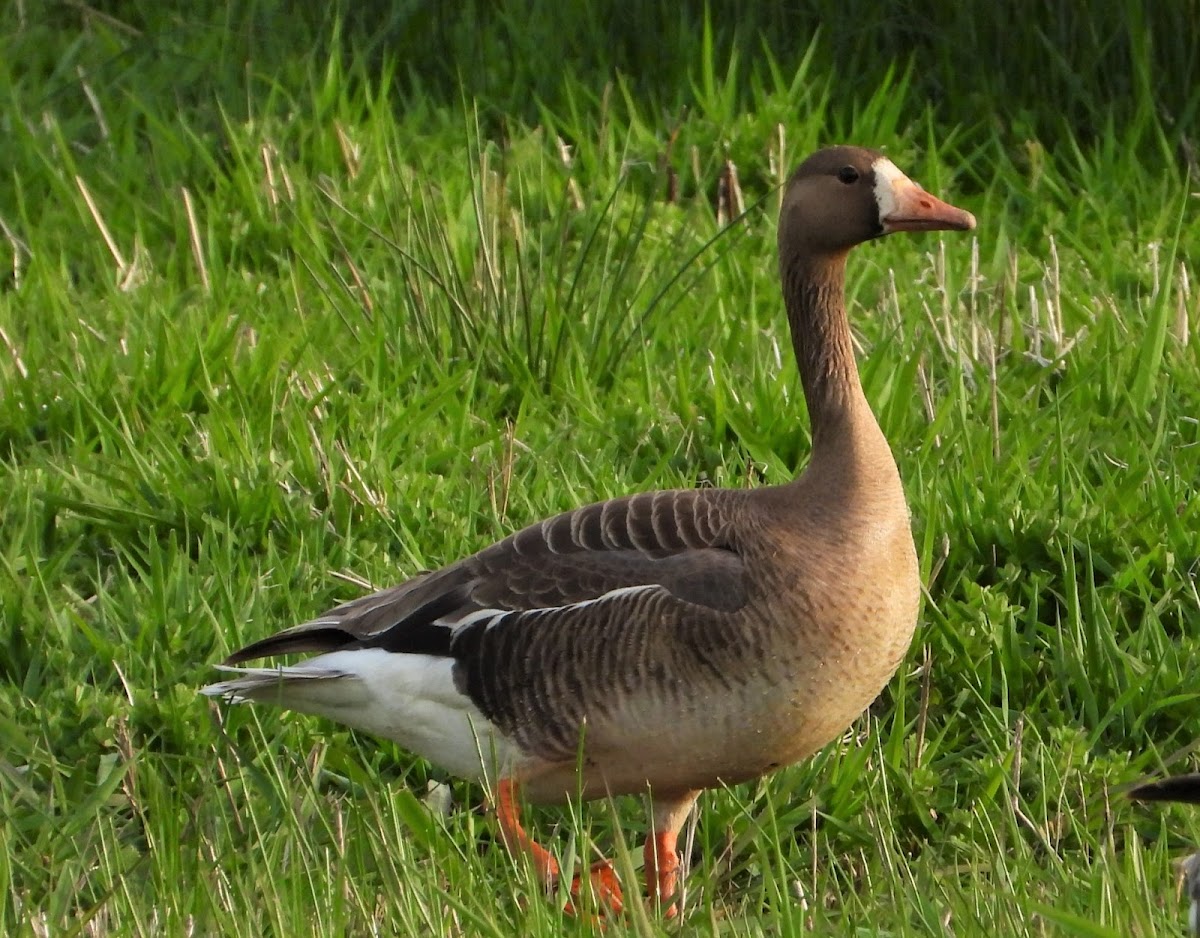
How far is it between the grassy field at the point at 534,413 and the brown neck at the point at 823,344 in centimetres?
45

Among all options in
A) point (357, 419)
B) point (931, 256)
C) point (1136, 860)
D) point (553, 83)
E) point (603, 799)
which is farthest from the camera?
point (553, 83)

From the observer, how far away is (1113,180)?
6.71 m

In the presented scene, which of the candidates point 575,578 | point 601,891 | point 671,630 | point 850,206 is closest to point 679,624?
point 671,630

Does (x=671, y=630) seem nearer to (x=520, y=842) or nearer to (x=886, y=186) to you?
(x=520, y=842)

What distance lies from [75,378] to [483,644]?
76.7 inches

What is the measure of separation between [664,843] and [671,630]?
577 mm

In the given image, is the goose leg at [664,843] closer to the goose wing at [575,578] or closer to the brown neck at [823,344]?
the goose wing at [575,578]

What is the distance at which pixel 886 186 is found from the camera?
4.33 m

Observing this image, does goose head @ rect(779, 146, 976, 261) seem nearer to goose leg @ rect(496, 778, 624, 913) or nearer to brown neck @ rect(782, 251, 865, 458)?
brown neck @ rect(782, 251, 865, 458)

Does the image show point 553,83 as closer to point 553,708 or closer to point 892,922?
point 553,708

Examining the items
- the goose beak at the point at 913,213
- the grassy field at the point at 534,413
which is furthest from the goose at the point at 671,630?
the grassy field at the point at 534,413

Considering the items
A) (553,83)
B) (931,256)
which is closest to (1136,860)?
(931,256)

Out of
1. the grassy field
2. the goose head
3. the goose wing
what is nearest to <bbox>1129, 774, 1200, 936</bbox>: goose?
the grassy field

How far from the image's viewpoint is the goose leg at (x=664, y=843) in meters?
4.20
